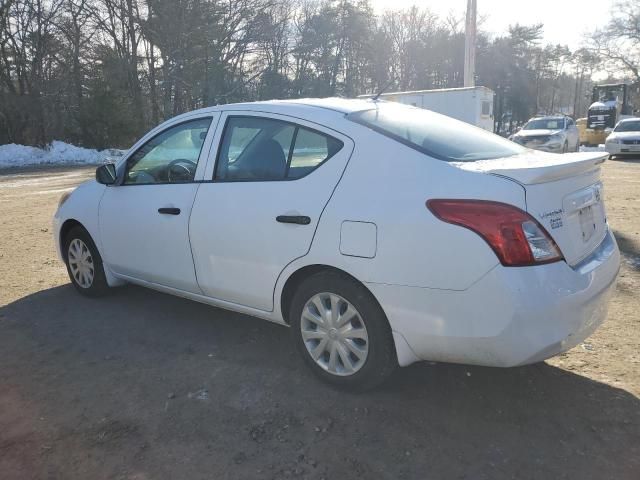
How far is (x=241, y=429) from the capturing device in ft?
9.15

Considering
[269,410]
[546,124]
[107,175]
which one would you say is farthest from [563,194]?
[546,124]

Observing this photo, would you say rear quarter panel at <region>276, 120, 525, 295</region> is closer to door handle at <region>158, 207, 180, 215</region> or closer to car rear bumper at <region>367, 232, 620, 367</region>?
car rear bumper at <region>367, 232, 620, 367</region>

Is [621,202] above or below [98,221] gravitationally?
below

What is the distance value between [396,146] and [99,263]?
117 inches

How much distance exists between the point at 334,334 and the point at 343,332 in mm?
65

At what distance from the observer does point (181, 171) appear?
3896 millimetres

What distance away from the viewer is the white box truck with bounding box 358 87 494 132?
18000mm

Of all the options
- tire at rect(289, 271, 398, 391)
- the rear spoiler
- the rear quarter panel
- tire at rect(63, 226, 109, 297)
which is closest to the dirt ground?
tire at rect(289, 271, 398, 391)

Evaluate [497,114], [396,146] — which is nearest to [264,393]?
A: [396,146]

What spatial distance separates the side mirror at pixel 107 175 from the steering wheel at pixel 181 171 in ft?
2.17

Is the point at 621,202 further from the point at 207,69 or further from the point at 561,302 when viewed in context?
the point at 207,69

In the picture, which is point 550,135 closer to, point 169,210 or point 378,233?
point 169,210

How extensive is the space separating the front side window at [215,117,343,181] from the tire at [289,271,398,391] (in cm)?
68

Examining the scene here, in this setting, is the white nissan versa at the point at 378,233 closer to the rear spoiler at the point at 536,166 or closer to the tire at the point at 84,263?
the rear spoiler at the point at 536,166
